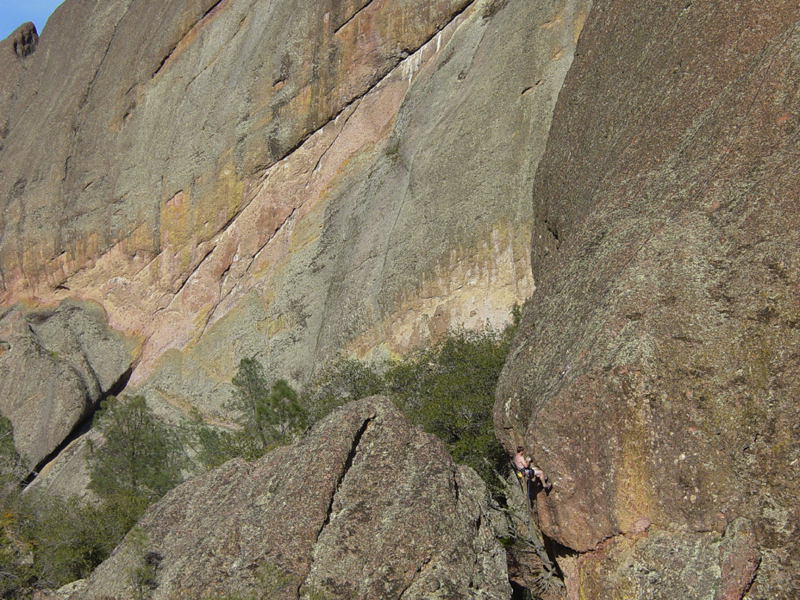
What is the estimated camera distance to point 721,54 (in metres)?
11.9

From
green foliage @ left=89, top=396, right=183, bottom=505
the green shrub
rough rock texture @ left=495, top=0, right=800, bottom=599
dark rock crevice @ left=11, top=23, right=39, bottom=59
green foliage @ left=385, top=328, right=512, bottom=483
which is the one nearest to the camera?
rough rock texture @ left=495, top=0, right=800, bottom=599

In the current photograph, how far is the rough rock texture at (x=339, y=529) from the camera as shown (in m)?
9.91

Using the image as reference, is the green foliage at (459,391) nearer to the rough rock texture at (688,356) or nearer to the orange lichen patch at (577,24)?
the rough rock texture at (688,356)

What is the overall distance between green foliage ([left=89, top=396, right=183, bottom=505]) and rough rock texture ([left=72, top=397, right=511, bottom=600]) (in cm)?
1248

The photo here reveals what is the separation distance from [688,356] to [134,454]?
22039mm

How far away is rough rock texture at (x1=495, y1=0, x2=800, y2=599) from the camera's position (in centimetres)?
826

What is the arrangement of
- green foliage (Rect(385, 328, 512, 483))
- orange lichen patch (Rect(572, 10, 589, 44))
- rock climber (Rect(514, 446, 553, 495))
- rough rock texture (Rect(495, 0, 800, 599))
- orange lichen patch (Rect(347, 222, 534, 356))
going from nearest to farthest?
1. rough rock texture (Rect(495, 0, 800, 599))
2. rock climber (Rect(514, 446, 553, 495))
3. green foliage (Rect(385, 328, 512, 483))
4. orange lichen patch (Rect(347, 222, 534, 356))
5. orange lichen patch (Rect(572, 10, 589, 44))

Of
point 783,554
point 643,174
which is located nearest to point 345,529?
point 783,554

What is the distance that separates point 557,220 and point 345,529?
8.40 meters

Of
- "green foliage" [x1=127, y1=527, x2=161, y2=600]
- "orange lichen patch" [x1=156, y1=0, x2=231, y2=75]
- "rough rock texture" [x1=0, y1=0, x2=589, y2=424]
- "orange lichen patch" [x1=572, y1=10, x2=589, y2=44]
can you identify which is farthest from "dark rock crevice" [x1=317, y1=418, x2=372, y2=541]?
"orange lichen patch" [x1=156, y1=0, x2=231, y2=75]

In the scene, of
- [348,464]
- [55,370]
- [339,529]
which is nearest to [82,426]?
[55,370]

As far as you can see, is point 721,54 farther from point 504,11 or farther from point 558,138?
→ point 504,11

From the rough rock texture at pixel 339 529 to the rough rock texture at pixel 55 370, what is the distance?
22.8 m

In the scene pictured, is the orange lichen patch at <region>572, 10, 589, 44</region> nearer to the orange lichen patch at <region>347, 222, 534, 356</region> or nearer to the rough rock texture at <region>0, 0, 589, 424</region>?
the rough rock texture at <region>0, 0, 589, 424</region>
